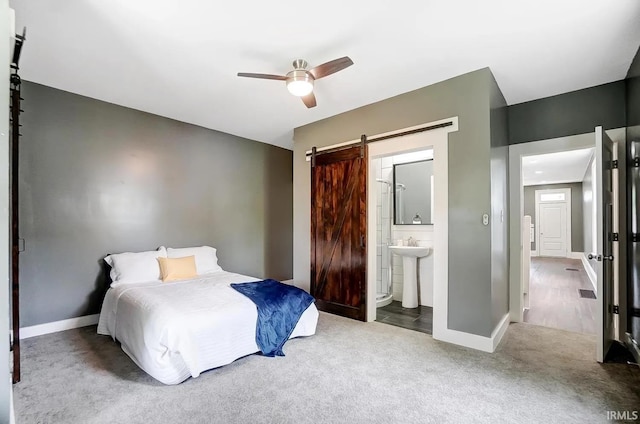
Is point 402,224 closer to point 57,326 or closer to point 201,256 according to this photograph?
point 201,256

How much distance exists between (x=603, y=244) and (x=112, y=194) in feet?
17.7

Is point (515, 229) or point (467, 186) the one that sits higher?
point (467, 186)

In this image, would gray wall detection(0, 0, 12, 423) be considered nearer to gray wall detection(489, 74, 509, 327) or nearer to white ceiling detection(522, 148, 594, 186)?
gray wall detection(489, 74, 509, 327)

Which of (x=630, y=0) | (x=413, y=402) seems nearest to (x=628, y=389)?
(x=413, y=402)

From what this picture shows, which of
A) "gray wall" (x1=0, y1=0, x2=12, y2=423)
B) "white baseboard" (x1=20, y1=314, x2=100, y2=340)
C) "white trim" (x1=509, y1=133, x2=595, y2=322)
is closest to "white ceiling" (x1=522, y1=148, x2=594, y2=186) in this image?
"white trim" (x1=509, y1=133, x2=595, y2=322)

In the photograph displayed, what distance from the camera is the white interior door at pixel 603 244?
2650mm

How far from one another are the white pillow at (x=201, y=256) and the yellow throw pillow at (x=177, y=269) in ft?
0.69

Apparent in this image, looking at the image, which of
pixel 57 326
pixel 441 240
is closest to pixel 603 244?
pixel 441 240

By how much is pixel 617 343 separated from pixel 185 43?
5.10m

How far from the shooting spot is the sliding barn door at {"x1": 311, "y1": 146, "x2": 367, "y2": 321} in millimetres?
3922

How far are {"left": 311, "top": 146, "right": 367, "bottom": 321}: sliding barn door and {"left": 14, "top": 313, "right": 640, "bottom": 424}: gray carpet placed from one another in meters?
0.97

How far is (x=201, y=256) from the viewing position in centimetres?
432

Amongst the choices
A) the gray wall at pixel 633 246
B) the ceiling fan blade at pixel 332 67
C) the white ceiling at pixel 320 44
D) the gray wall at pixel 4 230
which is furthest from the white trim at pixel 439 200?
the gray wall at pixel 4 230

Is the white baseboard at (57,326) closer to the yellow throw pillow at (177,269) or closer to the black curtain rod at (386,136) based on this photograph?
the yellow throw pillow at (177,269)
